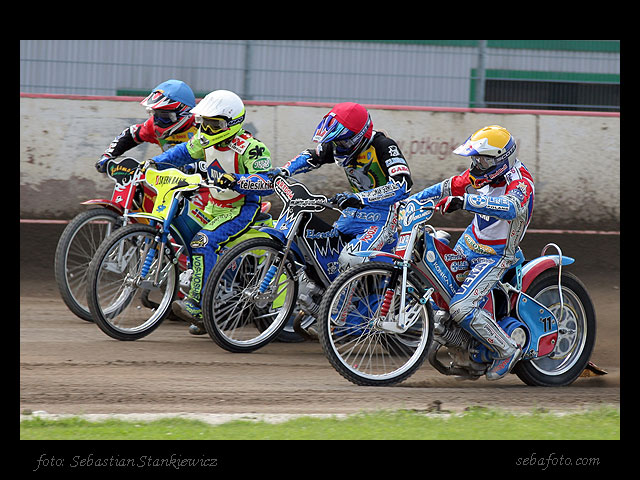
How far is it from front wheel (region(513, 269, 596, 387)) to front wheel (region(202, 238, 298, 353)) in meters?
2.10

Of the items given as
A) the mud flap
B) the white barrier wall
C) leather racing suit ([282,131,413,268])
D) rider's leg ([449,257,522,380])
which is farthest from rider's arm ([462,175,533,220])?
the white barrier wall

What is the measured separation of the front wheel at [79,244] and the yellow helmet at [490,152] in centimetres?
362

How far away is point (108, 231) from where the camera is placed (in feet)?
30.3

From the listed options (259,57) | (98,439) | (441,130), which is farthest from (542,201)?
(98,439)

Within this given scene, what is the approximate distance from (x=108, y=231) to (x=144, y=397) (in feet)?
9.47

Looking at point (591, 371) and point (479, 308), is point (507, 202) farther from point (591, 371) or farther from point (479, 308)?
point (591, 371)

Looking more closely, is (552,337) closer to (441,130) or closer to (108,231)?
(108,231)

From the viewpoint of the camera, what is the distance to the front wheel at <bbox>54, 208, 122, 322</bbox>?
29.5 ft

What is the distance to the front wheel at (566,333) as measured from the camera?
781 centimetres

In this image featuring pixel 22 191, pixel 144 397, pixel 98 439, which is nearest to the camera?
pixel 98 439

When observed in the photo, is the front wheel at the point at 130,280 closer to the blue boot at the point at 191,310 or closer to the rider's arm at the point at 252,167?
the blue boot at the point at 191,310

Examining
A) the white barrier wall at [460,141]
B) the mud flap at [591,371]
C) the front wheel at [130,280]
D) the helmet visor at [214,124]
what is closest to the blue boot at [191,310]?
the front wheel at [130,280]

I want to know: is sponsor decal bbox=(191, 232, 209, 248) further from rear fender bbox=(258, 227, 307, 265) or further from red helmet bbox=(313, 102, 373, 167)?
red helmet bbox=(313, 102, 373, 167)

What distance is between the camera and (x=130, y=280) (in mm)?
8539
